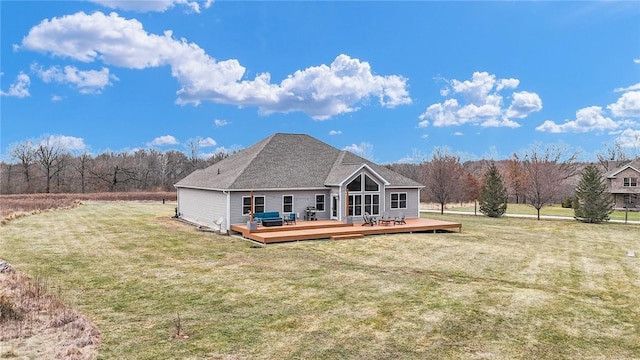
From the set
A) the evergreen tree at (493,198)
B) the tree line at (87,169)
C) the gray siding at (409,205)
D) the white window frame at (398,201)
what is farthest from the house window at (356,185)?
the tree line at (87,169)

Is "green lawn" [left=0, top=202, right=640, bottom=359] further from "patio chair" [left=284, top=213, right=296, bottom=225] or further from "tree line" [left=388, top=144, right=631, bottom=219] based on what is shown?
"tree line" [left=388, top=144, right=631, bottom=219]

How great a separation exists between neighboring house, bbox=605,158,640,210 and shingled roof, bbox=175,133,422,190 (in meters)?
28.5

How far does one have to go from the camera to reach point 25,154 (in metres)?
60.7

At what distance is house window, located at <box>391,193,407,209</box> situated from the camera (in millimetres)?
24391

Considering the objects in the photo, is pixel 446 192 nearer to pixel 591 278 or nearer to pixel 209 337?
pixel 591 278

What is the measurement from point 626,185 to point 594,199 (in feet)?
57.4

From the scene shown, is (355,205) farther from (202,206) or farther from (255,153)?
(202,206)

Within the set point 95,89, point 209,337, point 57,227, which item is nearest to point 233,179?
point 57,227

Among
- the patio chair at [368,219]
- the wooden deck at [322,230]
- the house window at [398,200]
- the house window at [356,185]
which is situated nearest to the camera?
the wooden deck at [322,230]

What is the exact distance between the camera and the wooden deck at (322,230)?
17938mm

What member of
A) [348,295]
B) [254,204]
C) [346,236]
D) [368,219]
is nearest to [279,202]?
[254,204]

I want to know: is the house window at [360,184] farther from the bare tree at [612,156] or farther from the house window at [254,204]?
the bare tree at [612,156]

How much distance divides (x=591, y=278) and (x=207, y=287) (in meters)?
11.3

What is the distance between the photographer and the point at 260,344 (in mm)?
6844
